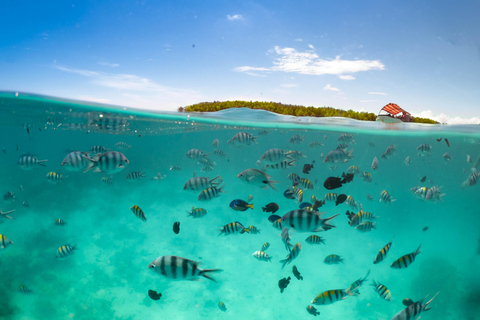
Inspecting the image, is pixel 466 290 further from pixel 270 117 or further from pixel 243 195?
pixel 243 195

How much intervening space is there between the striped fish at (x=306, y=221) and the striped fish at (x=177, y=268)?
146 centimetres

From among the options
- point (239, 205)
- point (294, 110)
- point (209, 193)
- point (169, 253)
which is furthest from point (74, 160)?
point (294, 110)

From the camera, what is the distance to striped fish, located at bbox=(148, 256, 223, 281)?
343 centimetres

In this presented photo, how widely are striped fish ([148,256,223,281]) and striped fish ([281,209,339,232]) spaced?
1.46 metres

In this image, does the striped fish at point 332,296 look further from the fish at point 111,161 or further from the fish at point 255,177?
the fish at point 111,161

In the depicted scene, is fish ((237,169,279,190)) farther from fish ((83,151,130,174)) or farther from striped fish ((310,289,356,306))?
striped fish ((310,289,356,306))

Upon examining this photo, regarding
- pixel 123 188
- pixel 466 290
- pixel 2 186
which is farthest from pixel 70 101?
pixel 466 290

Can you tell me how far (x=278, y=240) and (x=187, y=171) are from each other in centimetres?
1406

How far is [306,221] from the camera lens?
13.1ft

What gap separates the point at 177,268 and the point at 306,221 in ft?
6.14

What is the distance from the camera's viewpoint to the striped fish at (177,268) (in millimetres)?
3431

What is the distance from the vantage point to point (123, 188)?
21.3 meters

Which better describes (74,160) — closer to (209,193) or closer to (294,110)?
(209,193)

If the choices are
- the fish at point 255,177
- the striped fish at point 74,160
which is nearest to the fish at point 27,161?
the striped fish at point 74,160
